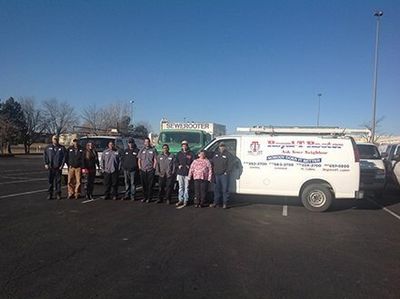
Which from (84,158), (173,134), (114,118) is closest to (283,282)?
(84,158)

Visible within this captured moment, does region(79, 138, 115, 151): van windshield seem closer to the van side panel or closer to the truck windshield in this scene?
the truck windshield

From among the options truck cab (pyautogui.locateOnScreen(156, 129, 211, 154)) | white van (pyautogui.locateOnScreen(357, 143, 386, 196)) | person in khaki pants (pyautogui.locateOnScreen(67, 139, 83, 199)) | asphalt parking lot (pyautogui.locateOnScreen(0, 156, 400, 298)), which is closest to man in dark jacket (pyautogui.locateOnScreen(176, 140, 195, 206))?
asphalt parking lot (pyautogui.locateOnScreen(0, 156, 400, 298))

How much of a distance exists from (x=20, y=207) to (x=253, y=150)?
6466 mm

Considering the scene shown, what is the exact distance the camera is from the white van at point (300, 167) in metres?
11.8

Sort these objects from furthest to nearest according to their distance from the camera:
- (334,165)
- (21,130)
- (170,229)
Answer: (21,130) < (334,165) < (170,229)

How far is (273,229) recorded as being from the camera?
9203mm

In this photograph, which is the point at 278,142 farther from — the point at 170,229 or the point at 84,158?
the point at 84,158

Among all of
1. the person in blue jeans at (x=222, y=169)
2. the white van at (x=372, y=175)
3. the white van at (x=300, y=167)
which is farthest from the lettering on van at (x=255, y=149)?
the white van at (x=372, y=175)

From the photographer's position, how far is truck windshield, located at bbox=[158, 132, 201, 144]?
56.5ft

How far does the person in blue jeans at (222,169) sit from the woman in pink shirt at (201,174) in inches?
8.8

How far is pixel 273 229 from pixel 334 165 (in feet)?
11.9

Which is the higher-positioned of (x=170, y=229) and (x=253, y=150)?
(x=253, y=150)

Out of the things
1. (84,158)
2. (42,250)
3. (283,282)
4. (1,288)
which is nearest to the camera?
(1,288)

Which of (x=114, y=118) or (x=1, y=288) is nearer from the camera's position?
(x=1, y=288)
